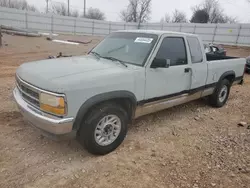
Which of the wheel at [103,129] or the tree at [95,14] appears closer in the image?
the wheel at [103,129]

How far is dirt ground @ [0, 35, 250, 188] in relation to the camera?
2.81 m

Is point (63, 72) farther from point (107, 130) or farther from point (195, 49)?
point (195, 49)

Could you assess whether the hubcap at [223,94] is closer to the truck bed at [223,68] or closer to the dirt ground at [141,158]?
the truck bed at [223,68]

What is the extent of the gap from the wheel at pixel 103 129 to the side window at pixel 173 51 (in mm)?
1249

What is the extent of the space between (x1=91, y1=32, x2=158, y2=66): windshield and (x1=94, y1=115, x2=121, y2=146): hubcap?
0.99 metres

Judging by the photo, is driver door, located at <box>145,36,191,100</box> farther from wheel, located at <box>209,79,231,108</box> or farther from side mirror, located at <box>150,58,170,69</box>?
wheel, located at <box>209,79,231,108</box>

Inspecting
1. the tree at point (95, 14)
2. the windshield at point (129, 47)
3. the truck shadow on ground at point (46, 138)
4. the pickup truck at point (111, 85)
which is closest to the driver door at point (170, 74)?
the pickup truck at point (111, 85)

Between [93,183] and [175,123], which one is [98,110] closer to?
[93,183]

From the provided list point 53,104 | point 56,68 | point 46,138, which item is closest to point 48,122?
point 53,104

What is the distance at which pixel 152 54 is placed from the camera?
12.0 feet

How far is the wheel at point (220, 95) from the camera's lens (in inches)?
215

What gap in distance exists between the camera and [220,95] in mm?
5672

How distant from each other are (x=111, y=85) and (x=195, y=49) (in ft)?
7.73

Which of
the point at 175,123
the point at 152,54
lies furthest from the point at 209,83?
the point at 152,54
